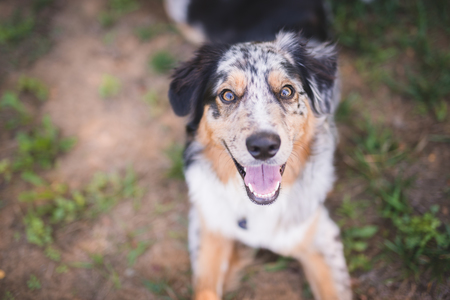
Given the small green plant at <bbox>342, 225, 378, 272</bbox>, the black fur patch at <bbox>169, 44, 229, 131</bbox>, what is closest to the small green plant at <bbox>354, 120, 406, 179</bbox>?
the small green plant at <bbox>342, 225, 378, 272</bbox>

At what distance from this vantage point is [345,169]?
11.9 ft

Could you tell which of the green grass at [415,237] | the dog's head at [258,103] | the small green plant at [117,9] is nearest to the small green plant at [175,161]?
the dog's head at [258,103]

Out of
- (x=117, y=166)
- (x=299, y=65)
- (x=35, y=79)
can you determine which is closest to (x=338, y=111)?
(x=299, y=65)

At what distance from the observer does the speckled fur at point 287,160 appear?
240 centimetres

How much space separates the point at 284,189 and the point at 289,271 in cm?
102

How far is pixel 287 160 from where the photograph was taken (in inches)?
93.5

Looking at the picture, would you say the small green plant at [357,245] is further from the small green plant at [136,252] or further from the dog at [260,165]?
the small green plant at [136,252]

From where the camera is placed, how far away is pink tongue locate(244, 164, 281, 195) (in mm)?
2328

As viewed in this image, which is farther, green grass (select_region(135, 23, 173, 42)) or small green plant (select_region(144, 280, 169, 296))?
green grass (select_region(135, 23, 173, 42))

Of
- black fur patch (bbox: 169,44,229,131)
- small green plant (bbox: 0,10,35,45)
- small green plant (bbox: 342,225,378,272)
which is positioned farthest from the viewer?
small green plant (bbox: 0,10,35,45)

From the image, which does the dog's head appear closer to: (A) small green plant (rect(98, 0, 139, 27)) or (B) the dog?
(B) the dog

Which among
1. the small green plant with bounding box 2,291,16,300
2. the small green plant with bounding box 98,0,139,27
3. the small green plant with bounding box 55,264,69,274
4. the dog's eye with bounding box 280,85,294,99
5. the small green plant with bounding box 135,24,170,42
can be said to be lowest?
the small green plant with bounding box 2,291,16,300

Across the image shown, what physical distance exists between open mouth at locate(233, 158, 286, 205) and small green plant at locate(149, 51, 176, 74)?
2.64 m

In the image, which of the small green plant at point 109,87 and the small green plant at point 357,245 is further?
the small green plant at point 109,87
